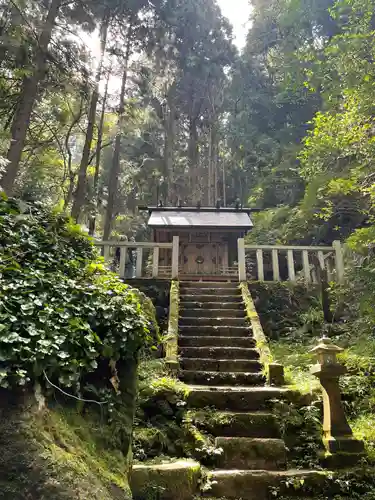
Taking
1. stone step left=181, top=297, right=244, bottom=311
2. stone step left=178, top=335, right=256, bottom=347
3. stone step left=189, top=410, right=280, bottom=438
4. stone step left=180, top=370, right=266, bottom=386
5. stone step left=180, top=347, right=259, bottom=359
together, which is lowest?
stone step left=189, top=410, right=280, bottom=438

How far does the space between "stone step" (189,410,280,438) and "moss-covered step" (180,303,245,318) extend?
138 inches

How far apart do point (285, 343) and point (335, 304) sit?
1.55 meters

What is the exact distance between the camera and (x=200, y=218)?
572 inches

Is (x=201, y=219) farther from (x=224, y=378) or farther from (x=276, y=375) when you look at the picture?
(x=276, y=375)

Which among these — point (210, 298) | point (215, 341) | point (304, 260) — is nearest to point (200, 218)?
point (304, 260)

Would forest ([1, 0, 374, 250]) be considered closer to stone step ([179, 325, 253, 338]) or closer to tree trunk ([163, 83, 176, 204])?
tree trunk ([163, 83, 176, 204])

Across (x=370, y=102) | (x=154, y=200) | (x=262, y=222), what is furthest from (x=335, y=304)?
(x=154, y=200)

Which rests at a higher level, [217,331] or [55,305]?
[217,331]

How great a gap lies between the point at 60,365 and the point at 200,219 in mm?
12035

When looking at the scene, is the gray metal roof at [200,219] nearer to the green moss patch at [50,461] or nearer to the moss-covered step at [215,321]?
the moss-covered step at [215,321]

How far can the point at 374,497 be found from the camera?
365 centimetres

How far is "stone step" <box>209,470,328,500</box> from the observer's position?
3.73 m

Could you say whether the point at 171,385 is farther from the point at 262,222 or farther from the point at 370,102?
the point at 262,222

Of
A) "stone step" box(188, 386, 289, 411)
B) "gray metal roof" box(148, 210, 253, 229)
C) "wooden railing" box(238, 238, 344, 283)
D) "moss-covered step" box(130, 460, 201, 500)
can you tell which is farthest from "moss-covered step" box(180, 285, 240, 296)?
"moss-covered step" box(130, 460, 201, 500)
